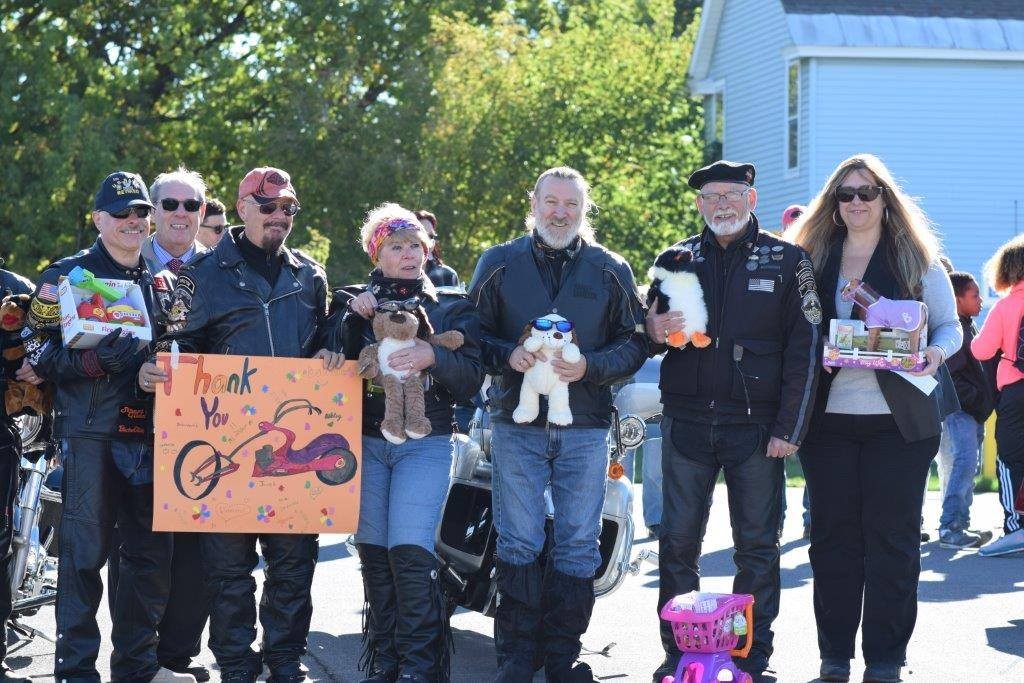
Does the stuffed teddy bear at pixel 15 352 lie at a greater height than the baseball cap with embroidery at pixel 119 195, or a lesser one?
lesser

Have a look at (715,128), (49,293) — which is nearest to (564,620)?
(49,293)

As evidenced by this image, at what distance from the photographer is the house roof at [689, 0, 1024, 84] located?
28141 millimetres

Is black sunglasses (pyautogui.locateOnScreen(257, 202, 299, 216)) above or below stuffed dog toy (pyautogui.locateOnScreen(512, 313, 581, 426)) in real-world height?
above

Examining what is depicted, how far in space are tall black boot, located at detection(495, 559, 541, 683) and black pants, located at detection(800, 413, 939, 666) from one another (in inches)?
54.1

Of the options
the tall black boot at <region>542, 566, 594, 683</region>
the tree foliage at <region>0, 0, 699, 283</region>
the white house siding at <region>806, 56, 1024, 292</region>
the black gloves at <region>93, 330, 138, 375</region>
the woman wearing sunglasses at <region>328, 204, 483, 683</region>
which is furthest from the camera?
the white house siding at <region>806, 56, 1024, 292</region>

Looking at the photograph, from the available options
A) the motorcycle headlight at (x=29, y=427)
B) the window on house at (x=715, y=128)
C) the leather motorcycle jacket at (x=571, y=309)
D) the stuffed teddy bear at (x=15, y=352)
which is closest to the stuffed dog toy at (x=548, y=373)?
the leather motorcycle jacket at (x=571, y=309)

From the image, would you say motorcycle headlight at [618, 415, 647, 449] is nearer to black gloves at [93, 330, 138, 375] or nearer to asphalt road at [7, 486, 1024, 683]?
asphalt road at [7, 486, 1024, 683]

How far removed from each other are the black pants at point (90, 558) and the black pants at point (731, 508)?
2370mm

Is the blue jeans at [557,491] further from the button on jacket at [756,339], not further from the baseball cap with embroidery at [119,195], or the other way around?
the baseball cap with embroidery at [119,195]

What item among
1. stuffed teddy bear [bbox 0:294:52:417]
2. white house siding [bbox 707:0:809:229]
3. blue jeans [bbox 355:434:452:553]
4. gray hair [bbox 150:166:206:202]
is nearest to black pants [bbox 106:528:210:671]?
stuffed teddy bear [bbox 0:294:52:417]

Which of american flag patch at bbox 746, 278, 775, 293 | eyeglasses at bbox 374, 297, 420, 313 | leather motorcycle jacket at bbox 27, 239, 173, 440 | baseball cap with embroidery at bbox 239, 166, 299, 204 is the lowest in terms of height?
leather motorcycle jacket at bbox 27, 239, 173, 440

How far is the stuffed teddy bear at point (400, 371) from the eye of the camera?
654 cm

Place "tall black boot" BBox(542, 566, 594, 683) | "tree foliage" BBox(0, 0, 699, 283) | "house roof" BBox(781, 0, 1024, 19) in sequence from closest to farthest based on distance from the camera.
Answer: "tall black boot" BBox(542, 566, 594, 683) < "tree foliage" BBox(0, 0, 699, 283) < "house roof" BBox(781, 0, 1024, 19)

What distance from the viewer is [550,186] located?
6879 millimetres
